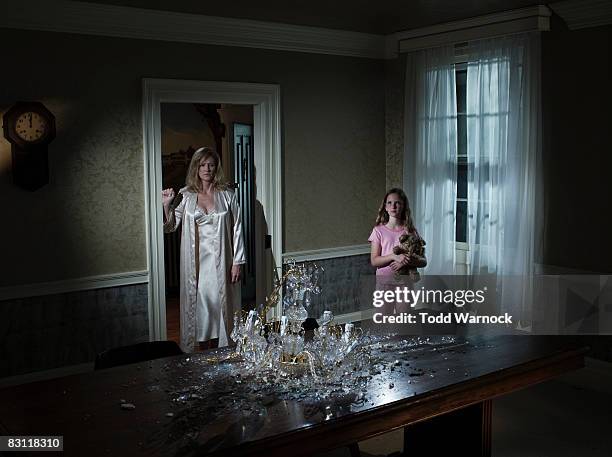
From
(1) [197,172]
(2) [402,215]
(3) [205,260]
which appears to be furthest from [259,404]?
(1) [197,172]

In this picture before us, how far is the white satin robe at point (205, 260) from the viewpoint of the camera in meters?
5.47

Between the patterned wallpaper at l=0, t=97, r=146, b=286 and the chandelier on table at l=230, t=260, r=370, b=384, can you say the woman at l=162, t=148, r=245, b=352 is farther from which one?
the chandelier on table at l=230, t=260, r=370, b=384

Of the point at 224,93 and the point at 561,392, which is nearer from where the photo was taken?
the point at 561,392

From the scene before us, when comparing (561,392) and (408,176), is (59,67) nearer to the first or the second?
(408,176)

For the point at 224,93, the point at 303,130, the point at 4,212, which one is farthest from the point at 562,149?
the point at 4,212

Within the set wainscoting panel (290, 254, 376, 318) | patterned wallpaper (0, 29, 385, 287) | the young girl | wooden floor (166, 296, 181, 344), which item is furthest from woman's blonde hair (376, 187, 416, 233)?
wooden floor (166, 296, 181, 344)

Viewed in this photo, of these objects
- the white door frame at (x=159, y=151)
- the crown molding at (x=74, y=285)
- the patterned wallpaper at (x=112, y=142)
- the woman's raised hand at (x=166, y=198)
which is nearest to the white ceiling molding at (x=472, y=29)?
the patterned wallpaper at (x=112, y=142)

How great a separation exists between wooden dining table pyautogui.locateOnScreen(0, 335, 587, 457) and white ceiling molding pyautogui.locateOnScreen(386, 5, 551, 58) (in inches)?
101

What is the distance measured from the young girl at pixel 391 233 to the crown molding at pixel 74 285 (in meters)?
1.60

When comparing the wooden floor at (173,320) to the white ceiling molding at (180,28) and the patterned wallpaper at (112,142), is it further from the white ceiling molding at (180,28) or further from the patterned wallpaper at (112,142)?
the white ceiling molding at (180,28)

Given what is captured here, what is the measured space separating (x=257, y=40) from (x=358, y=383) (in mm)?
3409

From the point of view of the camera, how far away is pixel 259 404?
109 inches

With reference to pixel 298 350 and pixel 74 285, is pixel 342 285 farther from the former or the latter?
pixel 298 350

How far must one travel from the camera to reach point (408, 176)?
20.6 feet
